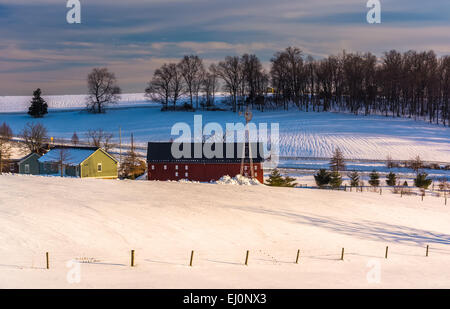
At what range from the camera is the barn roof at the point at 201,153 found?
46438mm

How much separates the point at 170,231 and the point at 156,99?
88.7m

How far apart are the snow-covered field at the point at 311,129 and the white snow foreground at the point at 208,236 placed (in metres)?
27.5

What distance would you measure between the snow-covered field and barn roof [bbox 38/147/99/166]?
26.4 meters

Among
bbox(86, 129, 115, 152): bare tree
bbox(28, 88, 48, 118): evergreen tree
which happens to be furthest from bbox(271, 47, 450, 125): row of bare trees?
bbox(28, 88, 48, 118): evergreen tree

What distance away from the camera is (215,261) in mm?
19844

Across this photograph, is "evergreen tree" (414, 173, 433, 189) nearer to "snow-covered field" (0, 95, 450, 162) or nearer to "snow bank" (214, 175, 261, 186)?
"snow-covered field" (0, 95, 450, 162)

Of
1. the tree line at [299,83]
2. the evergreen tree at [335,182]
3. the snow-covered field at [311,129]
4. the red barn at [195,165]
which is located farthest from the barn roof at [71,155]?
the tree line at [299,83]

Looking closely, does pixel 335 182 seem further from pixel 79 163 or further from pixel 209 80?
pixel 209 80

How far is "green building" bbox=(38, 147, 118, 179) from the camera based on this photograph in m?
47.2

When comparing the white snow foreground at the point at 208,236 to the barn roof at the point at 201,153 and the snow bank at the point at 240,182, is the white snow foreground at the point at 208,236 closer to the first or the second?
the snow bank at the point at 240,182

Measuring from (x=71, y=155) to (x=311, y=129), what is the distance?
145 ft
